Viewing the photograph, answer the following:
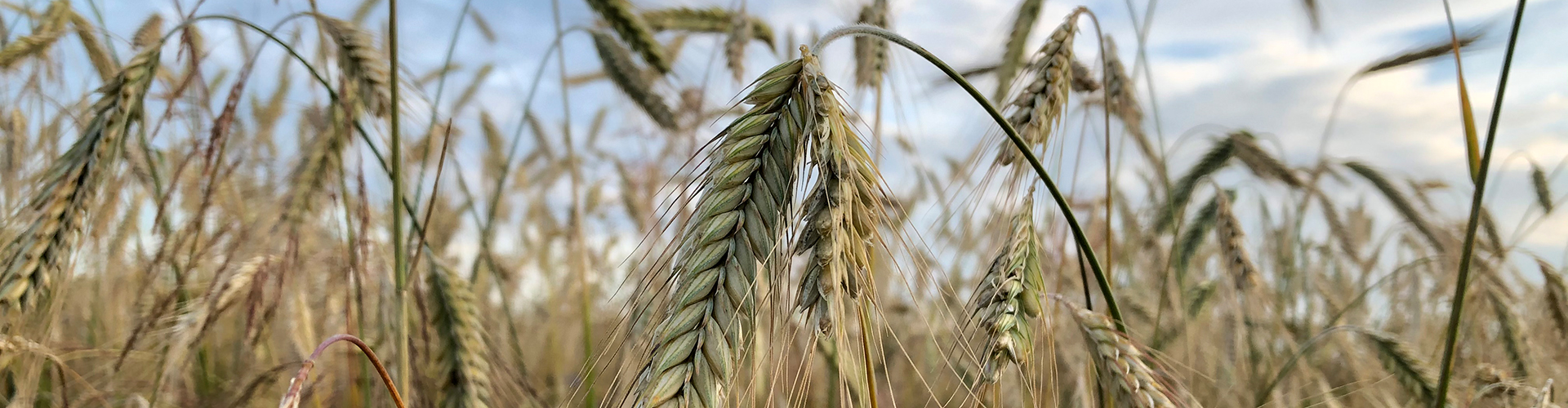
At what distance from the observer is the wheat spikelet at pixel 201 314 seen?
1.59 metres

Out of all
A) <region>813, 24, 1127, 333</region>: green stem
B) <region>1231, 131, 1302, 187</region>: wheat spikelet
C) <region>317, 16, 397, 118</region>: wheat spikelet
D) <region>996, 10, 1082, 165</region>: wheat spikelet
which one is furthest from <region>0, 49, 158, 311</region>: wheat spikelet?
<region>1231, 131, 1302, 187</region>: wheat spikelet

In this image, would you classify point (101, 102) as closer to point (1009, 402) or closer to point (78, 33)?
point (78, 33)

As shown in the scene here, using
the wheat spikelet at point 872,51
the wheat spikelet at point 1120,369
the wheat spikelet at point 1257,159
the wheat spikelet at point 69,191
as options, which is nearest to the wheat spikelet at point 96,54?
the wheat spikelet at point 69,191

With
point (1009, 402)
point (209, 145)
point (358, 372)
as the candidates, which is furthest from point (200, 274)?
point (1009, 402)

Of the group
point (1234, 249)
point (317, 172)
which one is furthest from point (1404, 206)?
point (317, 172)

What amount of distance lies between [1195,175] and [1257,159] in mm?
212

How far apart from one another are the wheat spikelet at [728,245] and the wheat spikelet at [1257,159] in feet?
7.85

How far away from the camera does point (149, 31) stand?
279cm

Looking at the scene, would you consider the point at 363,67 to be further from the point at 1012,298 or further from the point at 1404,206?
the point at 1404,206

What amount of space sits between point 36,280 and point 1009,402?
2.27m

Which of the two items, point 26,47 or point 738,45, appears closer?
point 26,47

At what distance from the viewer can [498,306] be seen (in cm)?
433

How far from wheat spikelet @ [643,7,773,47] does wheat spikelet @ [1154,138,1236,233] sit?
5.36 feet

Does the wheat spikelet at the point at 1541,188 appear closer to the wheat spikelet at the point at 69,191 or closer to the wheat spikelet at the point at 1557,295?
the wheat spikelet at the point at 1557,295
